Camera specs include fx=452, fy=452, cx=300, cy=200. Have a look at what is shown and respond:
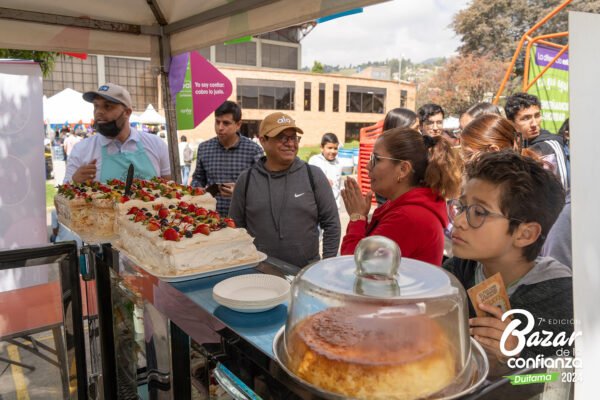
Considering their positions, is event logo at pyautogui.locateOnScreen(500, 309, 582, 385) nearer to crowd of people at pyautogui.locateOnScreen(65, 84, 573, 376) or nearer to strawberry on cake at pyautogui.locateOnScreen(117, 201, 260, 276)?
crowd of people at pyautogui.locateOnScreen(65, 84, 573, 376)

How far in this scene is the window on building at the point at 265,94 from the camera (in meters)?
35.4

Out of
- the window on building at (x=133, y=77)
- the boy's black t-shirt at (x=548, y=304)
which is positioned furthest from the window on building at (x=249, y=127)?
the boy's black t-shirt at (x=548, y=304)

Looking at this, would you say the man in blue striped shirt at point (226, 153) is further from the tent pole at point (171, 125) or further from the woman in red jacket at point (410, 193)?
the woman in red jacket at point (410, 193)

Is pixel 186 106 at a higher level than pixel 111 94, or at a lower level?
higher

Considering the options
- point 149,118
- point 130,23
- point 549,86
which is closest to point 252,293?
point 130,23

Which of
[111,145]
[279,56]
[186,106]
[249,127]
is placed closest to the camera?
[111,145]

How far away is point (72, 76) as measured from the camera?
1159 inches

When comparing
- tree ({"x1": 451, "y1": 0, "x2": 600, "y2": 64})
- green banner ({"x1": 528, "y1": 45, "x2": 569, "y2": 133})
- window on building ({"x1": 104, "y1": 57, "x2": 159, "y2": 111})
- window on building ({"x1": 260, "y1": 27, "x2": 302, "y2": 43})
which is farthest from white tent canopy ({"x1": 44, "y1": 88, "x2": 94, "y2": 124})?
tree ({"x1": 451, "y1": 0, "x2": 600, "y2": 64})

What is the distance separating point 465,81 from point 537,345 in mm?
40506

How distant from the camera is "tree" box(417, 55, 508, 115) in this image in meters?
36.4

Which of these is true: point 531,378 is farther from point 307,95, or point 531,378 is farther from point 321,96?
point 321,96

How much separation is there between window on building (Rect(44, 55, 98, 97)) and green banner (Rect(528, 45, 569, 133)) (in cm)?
2849

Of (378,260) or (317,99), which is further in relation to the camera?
(317,99)

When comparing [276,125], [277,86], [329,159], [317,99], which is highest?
[277,86]
